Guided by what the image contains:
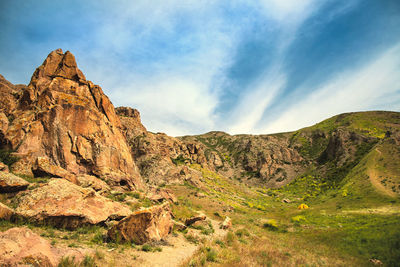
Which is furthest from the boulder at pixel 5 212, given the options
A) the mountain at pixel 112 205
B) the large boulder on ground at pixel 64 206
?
the large boulder on ground at pixel 64 206

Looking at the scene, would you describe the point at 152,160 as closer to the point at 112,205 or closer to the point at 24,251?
the point at 112,205

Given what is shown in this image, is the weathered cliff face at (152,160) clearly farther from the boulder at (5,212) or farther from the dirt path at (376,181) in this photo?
the dirt path at (376,181)

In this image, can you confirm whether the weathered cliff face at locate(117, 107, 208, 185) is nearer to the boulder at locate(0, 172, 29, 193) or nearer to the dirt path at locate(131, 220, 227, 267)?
the boulder at locate(0, 172, 29, 193)

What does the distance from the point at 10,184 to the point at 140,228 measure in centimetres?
881

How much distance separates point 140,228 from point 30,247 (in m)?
5.87

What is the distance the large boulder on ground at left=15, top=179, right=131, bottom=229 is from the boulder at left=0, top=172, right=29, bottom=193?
38.5 inches

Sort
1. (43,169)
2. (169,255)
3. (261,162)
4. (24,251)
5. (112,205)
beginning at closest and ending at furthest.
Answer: (24,251) → (169,255) → (112,205) → (43,169) → (261,162)

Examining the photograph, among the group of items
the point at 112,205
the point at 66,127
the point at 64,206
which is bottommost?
the point at 112,205

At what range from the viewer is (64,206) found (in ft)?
35.0

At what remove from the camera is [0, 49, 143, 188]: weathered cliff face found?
1988 cm

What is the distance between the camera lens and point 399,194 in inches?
1239

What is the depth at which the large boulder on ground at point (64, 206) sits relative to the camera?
31.9 feet

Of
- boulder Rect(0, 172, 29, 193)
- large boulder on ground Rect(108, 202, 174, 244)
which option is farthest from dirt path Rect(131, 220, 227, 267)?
boulder Rect(0, 172, 29, 193)

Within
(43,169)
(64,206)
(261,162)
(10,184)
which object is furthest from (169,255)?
(261,162)
